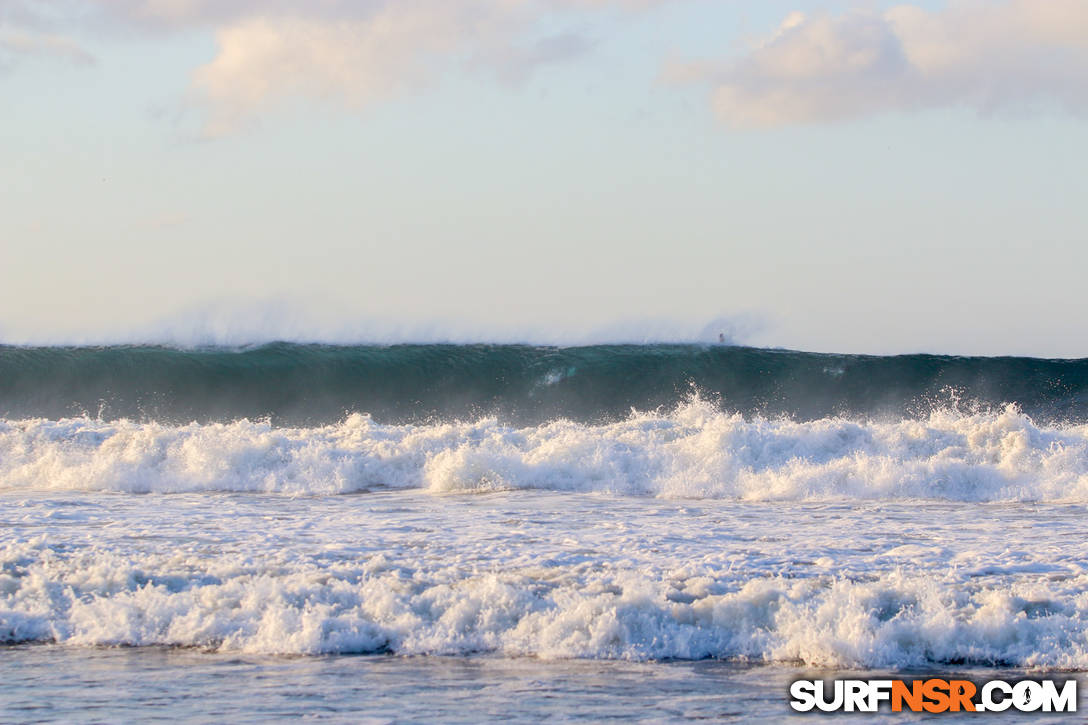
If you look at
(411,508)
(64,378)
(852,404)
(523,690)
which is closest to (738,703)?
(523,690)

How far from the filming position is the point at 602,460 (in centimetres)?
1396

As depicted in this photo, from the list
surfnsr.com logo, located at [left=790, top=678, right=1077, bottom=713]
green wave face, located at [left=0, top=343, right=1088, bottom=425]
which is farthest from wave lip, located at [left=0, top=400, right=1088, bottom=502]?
surfnsr.com logo, located at [left=790, top=678, right=1077, bottom=713]

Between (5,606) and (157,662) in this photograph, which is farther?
(5,606)

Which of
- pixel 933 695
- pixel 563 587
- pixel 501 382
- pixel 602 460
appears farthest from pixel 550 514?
pixel 501 382

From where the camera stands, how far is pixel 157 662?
6.57 meters

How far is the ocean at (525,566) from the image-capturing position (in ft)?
20.2

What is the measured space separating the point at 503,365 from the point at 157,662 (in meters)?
17.3

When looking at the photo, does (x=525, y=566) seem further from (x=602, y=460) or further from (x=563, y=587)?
(x=602, y=460)

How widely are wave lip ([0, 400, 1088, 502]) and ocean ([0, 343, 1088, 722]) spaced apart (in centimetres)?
4

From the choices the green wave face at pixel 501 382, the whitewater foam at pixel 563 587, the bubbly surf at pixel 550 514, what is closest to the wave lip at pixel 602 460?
the bubbly surf at pixel 550 514

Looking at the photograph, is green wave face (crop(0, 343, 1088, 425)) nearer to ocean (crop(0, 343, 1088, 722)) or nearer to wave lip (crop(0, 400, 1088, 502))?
ocean (crop(0, 343, 1088, 722))

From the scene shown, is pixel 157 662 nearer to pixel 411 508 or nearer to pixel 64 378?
pixel 411 508

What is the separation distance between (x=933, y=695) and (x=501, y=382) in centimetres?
1748

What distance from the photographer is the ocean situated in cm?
616
